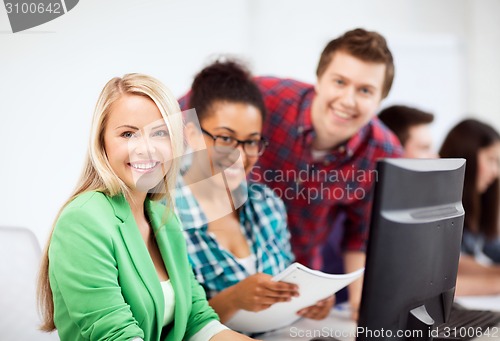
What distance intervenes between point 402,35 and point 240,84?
2458 millimetres

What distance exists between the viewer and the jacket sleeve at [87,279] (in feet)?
2.98

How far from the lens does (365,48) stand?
5.11ft

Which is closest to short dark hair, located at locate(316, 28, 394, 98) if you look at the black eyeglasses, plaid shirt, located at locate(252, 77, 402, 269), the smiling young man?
the smiling young man

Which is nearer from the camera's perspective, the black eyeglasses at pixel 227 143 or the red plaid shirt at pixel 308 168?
the black eyeglasses at pixel 227 143

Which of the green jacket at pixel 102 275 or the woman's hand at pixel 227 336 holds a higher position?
the green jacket at pixel 102 275

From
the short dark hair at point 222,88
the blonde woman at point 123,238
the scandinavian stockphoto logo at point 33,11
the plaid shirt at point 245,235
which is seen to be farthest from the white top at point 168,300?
the scandinavian stockphoto logo at point 33,11

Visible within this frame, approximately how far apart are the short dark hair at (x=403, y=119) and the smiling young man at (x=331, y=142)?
0.40 m

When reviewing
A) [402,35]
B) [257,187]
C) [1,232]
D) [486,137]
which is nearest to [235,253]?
[257,187]

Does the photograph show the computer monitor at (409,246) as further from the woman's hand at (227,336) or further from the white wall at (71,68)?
the white wall at (71,68)

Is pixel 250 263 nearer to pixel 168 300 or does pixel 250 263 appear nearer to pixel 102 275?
pixel 168 300

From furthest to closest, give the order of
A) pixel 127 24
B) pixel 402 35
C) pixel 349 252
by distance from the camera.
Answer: pixel 402 35 < pixel 349 252 < pixel 127 24

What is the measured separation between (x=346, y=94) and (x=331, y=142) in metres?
0.20

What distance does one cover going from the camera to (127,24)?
1278 mm

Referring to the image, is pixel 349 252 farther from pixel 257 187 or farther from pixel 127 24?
pixel 127 24
